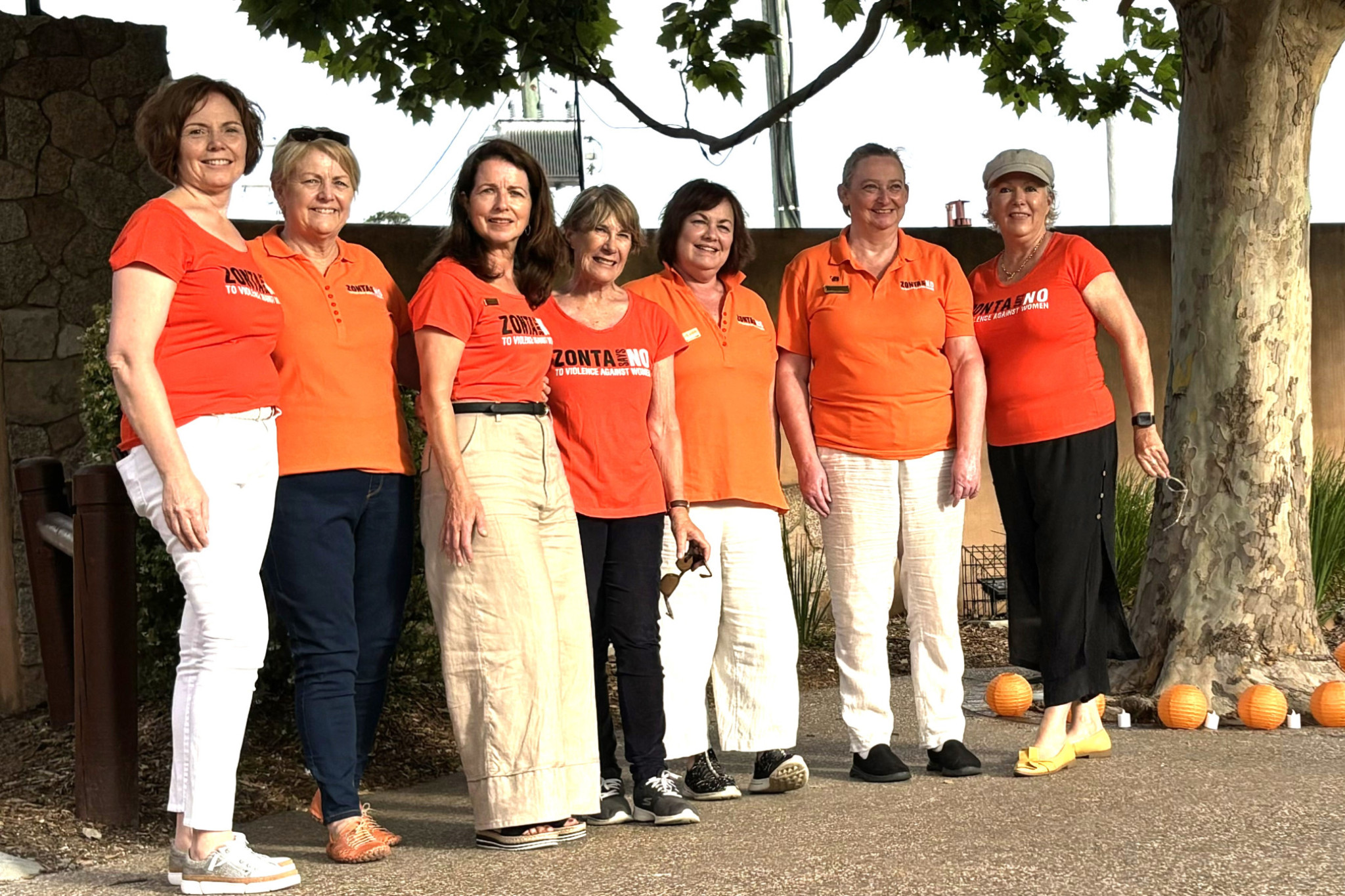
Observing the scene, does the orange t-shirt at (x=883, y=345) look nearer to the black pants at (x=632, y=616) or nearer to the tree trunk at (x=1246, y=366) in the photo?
the black pants at (x=632, y=616)

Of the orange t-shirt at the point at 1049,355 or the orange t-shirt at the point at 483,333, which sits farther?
the orange t-shirt at the point at 1049,355

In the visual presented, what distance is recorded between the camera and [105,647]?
443 cm

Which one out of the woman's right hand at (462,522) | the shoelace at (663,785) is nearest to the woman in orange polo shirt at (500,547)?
A: the woman's right hand at (462,522)

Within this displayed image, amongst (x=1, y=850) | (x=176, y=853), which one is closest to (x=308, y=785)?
(x=1, y=850)

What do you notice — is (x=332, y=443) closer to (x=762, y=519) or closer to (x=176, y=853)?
(x=176, y=853)

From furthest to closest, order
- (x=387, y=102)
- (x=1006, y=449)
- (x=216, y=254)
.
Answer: (x=387, y=102), (x=1006, y=449), (x=216, y=254)

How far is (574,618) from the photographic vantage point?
14.1ft

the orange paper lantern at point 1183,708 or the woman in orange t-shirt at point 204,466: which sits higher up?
the woman in orange t-shirt at point 204,466

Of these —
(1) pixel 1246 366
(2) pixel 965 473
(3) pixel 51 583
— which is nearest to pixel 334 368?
(2) pixel 965 473

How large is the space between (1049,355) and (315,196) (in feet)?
8.21

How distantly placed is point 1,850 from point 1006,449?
3470mm

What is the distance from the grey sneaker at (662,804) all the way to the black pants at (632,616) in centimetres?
3

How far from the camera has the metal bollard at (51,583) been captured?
6.21m

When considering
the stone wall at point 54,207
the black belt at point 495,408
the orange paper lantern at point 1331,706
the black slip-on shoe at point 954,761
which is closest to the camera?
the black belt at point 495,408
